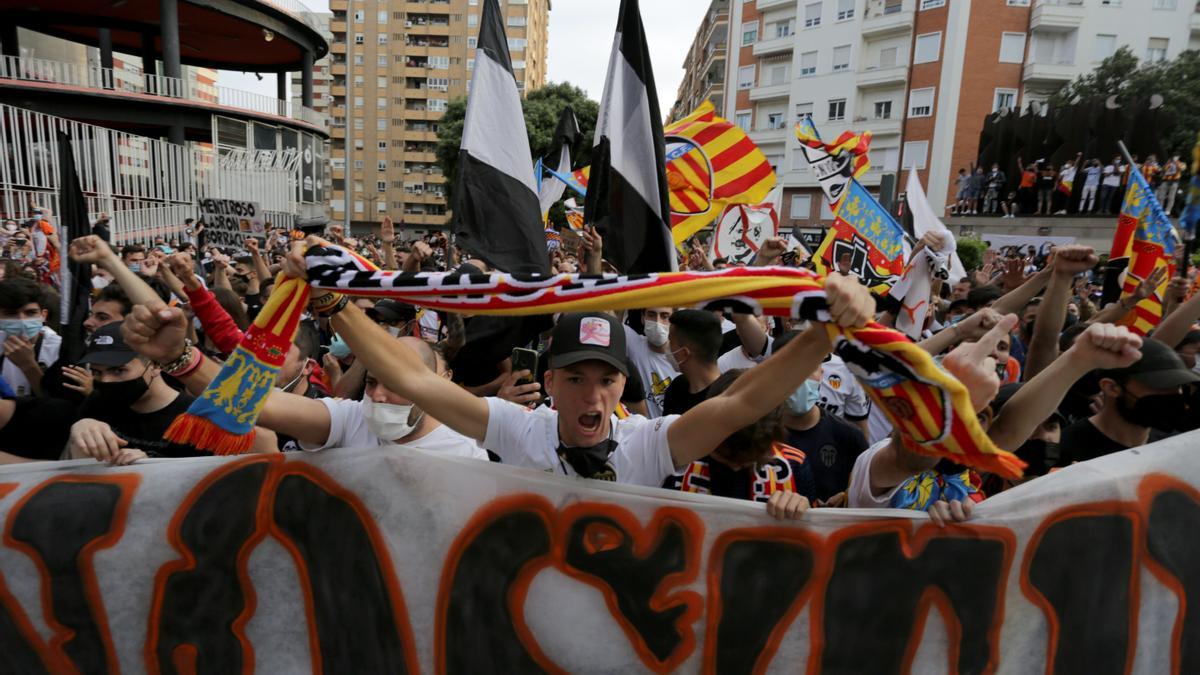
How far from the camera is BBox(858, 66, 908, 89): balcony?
38.5m

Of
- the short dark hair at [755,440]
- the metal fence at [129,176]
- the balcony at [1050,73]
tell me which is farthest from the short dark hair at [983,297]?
the balcony at [1050,73]

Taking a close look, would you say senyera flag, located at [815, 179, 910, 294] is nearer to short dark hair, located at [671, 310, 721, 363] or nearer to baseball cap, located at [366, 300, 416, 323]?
short dark hair, located at [671, 310, 721, 363]

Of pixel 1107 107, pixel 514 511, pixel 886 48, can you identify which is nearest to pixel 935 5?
pixel 886 48

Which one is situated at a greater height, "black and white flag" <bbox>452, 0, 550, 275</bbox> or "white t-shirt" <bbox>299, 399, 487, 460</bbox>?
"black and white flag" <bbox>452, 0, 550, 275</bbox>

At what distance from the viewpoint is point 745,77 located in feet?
148

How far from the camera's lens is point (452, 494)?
2.08m

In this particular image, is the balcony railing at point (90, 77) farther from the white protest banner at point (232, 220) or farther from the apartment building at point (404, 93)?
the apartment building at point (404, 93)

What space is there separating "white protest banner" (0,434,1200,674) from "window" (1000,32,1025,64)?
4239 centimetres

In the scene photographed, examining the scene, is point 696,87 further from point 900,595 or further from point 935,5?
point 900,595

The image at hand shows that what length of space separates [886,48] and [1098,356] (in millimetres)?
43469

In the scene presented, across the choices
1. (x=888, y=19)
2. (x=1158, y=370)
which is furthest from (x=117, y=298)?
(x=888, y=19)

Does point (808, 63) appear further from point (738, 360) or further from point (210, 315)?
point (210, 315)

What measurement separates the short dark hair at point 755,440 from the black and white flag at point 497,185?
7.08 ft

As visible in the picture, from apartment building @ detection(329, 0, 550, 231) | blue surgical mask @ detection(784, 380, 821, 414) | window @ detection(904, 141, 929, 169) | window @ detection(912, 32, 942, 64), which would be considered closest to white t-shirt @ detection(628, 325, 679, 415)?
blue surgical mask @ detection(784, 380, 821, 414)
